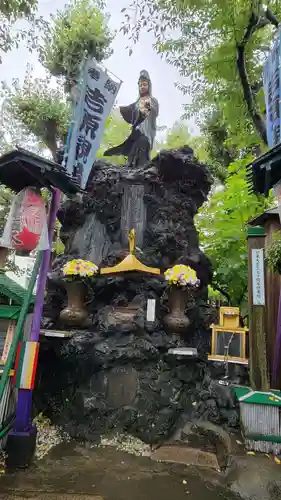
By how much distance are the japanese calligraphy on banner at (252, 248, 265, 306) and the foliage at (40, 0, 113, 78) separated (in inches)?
461

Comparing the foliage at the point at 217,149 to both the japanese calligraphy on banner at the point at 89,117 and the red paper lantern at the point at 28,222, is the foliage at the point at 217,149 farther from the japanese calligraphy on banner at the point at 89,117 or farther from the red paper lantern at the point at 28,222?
the red paper lantern at the point at 28,222

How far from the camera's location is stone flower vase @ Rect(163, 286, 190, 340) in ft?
22.9

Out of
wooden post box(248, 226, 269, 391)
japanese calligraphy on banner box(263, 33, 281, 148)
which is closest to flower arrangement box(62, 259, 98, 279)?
wooden post box(248, 226, 269, 391)

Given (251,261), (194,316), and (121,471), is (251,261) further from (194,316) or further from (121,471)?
(121,471)

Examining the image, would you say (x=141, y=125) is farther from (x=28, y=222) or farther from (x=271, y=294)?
(x=28, y=222)

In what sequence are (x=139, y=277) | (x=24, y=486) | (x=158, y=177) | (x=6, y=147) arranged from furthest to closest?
(x=6, y=147)
(x=158, y=177)
(x=139, y=277)
(x=24, y=486)

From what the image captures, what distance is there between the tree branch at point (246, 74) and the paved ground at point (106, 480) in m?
7.25

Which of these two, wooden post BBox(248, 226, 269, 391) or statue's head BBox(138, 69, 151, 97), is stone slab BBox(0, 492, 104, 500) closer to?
wooden post BBox(248, 226, 269, 391)

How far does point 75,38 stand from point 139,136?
756 centimetres

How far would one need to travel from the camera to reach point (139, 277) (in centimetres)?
747

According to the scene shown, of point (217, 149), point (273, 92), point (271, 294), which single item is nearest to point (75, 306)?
point (271, 294)

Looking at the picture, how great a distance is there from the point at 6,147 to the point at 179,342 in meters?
15.0

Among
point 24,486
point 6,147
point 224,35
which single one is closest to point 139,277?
point 24,486

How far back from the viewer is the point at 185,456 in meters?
5.40
